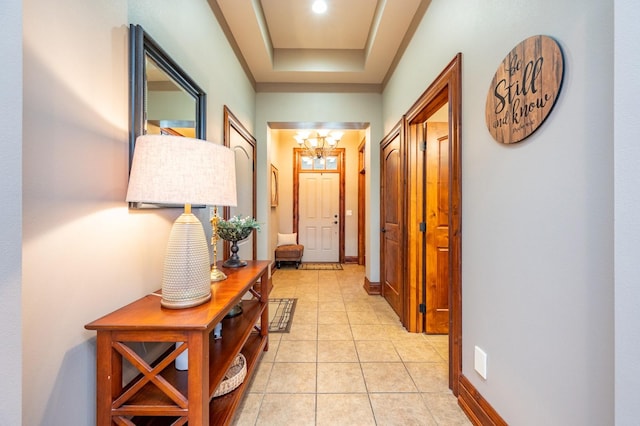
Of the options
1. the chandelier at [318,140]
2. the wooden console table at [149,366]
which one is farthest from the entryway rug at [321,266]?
the wooden console table at [149,366]

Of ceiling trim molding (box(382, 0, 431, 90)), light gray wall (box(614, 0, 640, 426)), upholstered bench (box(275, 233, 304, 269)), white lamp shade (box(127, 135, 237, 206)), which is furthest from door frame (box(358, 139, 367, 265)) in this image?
light gray wall (box(614, 0, 640, 426))

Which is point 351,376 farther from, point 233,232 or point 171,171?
point 171,171

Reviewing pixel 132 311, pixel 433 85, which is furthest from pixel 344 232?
pixel 132 311

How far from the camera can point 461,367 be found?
5.09 feet

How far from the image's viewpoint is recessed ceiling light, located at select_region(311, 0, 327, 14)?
2.46 meters

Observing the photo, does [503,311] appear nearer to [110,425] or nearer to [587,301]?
[587,301]

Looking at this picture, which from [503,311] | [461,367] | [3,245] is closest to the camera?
[3,245]

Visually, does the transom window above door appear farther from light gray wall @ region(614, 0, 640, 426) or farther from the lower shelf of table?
light gray wall @ region(614, 0, 640, 426)

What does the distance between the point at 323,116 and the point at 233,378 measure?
307cm

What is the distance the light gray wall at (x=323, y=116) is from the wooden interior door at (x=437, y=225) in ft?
3.62

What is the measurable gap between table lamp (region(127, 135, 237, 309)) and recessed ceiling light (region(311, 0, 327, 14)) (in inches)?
86.1

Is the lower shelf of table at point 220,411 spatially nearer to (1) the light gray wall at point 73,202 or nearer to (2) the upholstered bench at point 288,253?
(1) the light gray wall at point 73,202

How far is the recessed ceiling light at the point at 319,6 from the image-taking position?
2464 mm

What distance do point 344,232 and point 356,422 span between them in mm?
4370
